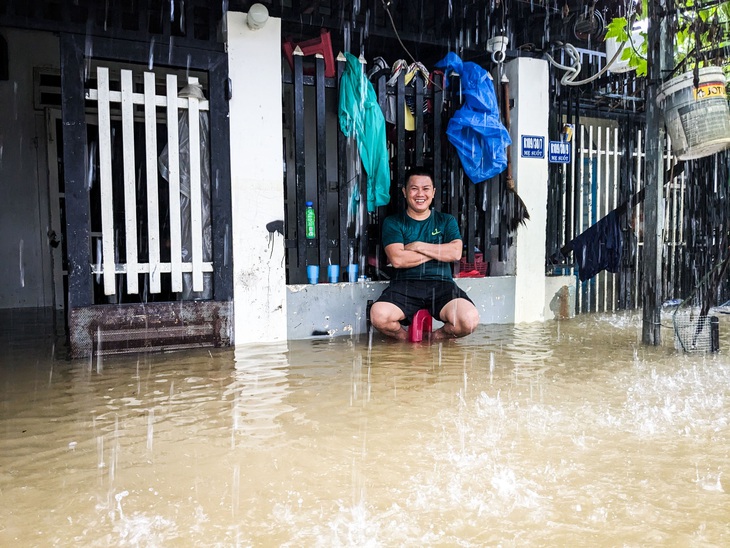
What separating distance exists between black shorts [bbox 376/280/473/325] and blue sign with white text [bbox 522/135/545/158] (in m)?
1.93

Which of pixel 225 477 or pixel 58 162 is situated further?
pixel 58 162

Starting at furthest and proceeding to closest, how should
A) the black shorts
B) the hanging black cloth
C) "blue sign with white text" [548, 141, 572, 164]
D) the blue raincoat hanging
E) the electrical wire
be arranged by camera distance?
1. "blue sign with white text" [548, 141, 572, 164]
2. the electrical wire
3. the hanging black cloth
4. the blue raincoat hanging
5. the black shorts

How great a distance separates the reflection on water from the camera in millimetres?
1958

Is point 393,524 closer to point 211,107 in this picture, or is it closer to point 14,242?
point 211,107

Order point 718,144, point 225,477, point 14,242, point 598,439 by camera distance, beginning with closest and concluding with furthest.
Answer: point 225,477 < point 598,439 < point 718,144 < point 14,242

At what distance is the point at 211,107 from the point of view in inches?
203

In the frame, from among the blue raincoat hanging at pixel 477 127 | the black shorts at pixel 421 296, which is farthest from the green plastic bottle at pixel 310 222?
the blue raincoat hanging at pixel 477 127

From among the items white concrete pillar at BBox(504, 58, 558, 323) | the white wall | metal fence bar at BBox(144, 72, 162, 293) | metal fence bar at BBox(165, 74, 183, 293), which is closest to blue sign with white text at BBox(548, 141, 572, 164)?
white concrete pillar at BBox(504, 58, 558, 323)

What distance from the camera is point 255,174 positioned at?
17.5 ft

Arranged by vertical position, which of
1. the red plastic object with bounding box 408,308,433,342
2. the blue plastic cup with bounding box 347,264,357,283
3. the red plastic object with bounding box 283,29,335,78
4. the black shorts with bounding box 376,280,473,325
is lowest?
the red plastic object with bounding box 408,308,433,342

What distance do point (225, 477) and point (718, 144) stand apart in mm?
4113

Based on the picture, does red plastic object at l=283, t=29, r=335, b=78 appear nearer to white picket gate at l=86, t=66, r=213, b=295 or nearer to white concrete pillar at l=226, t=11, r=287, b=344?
white concrete pillar at l=226, t=11, r=287, b=344

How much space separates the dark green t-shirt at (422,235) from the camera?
5512 mm

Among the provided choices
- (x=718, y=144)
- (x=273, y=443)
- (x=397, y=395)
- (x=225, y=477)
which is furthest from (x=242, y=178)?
(x=718, y=144)
